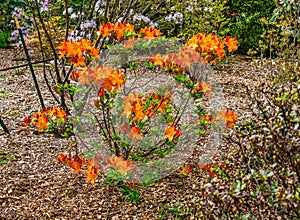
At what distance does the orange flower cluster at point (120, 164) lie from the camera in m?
2.55

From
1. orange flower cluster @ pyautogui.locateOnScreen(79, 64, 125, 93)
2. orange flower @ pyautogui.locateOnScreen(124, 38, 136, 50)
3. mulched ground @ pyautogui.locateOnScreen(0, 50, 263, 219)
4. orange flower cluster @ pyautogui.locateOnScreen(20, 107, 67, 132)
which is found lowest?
mulched ground @ pyautogui.locateOnScreen(0, 50, 263, 219)

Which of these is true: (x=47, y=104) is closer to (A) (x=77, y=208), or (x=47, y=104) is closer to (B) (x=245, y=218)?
(A) (x=77, y=208)

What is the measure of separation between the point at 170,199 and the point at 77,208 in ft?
2.08

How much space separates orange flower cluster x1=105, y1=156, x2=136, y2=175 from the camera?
2553mm

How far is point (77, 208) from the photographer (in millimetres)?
2688

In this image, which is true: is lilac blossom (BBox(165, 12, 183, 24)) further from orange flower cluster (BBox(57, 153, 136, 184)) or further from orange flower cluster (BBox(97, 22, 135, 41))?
orange flower cluster (BBox(57, 153, 136, 184))

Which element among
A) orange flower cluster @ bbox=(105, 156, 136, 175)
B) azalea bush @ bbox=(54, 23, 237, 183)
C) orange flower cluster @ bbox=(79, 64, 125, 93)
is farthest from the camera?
orange flower cluster @ bbox=(105, 156, 136, 175)

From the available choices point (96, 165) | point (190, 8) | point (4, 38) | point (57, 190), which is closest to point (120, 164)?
point (96, 165)

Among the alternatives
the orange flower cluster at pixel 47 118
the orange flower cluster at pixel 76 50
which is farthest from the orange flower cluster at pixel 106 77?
the orange flower cluster at pixel 47 118

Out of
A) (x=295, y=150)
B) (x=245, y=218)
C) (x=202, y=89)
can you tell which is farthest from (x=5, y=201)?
(x=295, y=150)

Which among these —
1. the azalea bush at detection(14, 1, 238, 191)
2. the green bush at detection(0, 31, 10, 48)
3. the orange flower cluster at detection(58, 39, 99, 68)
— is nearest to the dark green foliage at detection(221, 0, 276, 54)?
the green bush at detection(0, 31, 10, 48)

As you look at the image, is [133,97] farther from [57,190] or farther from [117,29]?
[57,190]

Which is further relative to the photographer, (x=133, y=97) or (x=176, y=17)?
(x=176, y=17)

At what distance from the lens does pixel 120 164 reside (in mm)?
2555
